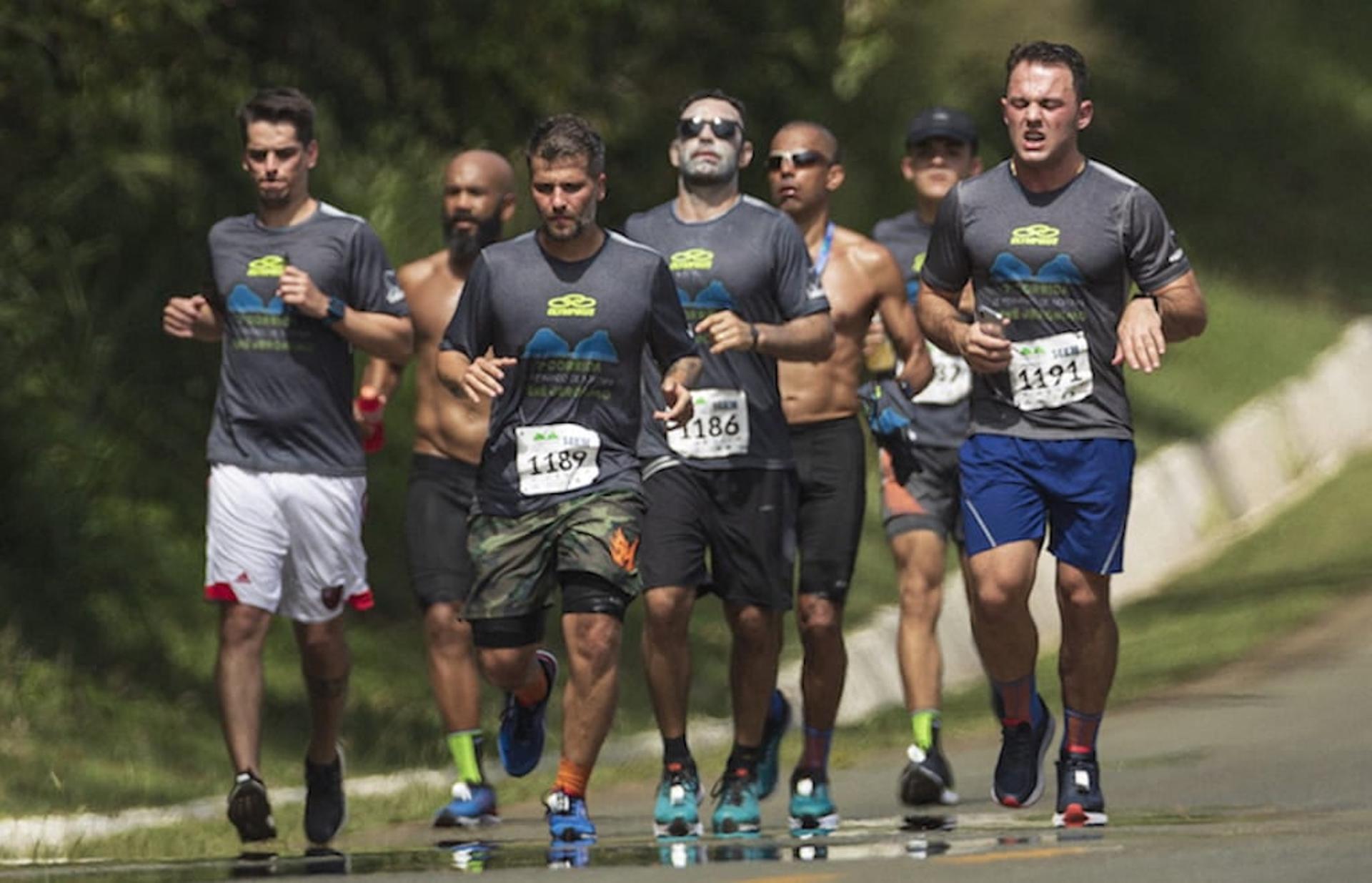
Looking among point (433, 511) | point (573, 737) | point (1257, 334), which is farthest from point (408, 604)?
point (1257, 334)

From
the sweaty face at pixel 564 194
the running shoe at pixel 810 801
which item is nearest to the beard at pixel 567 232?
the sweaty face at pixel 564 194

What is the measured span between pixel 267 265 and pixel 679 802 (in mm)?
2303

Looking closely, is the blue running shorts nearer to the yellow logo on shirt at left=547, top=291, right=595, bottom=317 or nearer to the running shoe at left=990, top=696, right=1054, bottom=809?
the running shoe at left=990, top=696, right=1054, bottom=809

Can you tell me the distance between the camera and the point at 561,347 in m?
11.2

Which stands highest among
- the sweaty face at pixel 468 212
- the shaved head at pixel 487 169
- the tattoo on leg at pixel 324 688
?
the shaved head at pixel 487 169

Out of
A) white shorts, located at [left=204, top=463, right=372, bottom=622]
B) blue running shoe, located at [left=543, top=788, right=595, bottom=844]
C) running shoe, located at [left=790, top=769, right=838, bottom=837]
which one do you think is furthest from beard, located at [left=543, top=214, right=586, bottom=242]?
running shoe, located at [left=790, top=769, right=838, bottom=837]

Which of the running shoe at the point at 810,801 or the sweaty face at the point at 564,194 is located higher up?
the sweaty face at the point at 564,194

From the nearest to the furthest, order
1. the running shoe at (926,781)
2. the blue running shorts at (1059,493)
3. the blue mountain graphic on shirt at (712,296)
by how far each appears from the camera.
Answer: the blue running shorts at (1059,493) → the blue mountain graphic on shirt at (712,296) → the running shoe at (926,781)

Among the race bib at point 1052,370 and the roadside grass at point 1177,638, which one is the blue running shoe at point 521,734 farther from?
the race bib at point 1052,370

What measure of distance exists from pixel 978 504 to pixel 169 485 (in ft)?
24.2

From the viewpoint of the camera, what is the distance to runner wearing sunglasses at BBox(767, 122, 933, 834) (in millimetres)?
12688

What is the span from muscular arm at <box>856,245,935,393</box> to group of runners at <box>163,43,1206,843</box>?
0.04 ft

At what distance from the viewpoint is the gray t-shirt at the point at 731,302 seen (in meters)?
12.0

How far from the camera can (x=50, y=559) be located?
1677 centimetres
